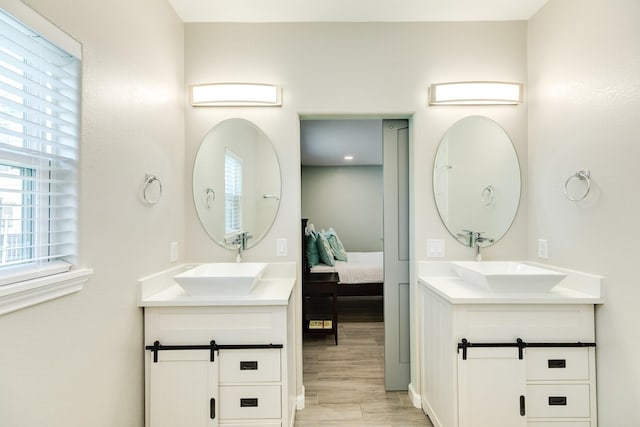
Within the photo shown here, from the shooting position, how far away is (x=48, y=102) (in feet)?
4.15

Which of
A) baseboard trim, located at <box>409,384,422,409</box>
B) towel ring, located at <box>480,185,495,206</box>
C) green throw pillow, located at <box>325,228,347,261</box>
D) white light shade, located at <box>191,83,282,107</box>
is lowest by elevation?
baseboard trim, located at <box>409,384,422,409</box>

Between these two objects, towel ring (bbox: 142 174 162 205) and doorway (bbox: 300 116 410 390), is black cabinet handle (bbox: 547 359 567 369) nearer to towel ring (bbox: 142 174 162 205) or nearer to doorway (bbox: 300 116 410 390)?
doorway (bbox: 300 116 410 390)

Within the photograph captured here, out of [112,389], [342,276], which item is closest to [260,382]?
[112,389]

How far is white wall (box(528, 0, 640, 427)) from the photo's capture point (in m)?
1.65

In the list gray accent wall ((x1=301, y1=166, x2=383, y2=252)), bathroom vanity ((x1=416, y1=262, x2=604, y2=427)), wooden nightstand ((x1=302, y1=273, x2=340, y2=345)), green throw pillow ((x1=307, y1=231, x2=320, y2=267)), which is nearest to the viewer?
bathroom vanity ((x1=416, y1=262, x2=604, y2=427))

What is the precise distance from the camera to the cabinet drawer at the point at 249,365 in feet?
6.05

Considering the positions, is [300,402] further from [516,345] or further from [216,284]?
[516,345]

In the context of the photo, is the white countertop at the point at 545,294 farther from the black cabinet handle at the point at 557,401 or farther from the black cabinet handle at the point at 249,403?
the black cabinet handle at the point at 249,403

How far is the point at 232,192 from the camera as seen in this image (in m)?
2.53

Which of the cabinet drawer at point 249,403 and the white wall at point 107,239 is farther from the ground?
the white wall at point 107,239

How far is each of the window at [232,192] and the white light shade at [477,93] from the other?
146 centimetres

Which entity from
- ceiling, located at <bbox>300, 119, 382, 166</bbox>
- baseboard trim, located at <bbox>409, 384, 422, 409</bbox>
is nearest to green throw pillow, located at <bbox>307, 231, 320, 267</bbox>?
ceiling, located at <bbox>300, 119, 382, 166</bbox>

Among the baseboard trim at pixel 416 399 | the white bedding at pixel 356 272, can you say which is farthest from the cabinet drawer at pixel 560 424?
the white bedding at pixel 356 272

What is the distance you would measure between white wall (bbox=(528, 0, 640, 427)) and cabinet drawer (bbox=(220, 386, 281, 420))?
171 centimetres
